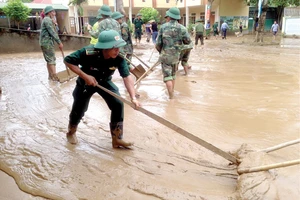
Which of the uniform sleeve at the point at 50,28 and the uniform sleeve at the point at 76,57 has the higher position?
the uniform sleeve at the point at 50,28

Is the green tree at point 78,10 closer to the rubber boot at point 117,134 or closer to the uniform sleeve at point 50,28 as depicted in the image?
the uniform sleeve at point 50,28

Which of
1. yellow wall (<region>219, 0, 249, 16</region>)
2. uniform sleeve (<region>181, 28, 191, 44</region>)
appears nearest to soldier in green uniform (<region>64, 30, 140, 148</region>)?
uniform sleeve (<region>181, 28, 191, 44</region>)

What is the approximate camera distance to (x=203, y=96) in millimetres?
5000

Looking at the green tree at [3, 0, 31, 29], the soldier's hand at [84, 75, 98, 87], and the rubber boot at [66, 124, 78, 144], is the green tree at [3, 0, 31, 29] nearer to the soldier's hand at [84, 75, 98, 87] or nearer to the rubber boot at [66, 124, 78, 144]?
the rubber boot at [66, 124, 78, 144]

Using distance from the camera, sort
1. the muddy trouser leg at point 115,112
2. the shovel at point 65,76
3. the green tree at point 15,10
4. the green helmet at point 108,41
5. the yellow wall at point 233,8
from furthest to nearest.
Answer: the yellow wall at point 233,8, the green tree at point 15,10, the shovel at point 65,76, the muddy trouser leg at point 115,112, the green helmet at point 108,41


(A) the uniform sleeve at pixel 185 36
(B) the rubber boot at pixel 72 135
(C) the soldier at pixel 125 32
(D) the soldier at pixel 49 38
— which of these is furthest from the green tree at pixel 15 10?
(B) the rubber boot at pixel 72 135

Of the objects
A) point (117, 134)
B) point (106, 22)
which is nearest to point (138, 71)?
point (106, 22)

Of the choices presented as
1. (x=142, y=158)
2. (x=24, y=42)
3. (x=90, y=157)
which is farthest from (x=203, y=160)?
(x=24, y=42)

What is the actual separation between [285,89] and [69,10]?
81.7ft

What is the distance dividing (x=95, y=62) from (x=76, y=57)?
0.59 ft

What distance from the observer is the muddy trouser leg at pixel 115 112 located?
8.97 feet

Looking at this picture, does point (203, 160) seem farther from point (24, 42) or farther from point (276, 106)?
point (24, 42)

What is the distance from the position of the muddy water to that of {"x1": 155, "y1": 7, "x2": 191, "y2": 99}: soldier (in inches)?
20.9

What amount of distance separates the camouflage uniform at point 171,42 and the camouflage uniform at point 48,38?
2.42 metres
